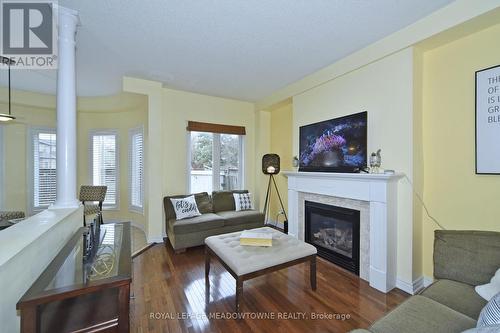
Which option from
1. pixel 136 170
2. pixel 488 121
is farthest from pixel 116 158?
pixel 488 121

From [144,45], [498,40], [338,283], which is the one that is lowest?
[338,283]

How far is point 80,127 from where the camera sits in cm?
484

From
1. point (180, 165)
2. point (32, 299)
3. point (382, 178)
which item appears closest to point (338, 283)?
point (382, 178)

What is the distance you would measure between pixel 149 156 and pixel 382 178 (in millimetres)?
3432

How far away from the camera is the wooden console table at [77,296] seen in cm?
104

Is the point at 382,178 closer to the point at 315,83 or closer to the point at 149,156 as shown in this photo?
the point at 315,83

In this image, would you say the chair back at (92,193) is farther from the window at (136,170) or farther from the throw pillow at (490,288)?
the throw pillow at (490,288)

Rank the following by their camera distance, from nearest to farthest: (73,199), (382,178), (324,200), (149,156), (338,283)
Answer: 1. (73,199)
2. (382,178)
3. (338,283)
4. (324,200)
5. (149,156)

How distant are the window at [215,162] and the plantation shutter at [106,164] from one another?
6.59ft

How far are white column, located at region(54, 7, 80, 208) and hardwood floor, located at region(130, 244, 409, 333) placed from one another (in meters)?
1.22

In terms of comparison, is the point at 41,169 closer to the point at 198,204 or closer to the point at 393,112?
the point at 198,204

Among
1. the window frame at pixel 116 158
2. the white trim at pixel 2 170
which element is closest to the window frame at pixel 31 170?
the white trim at pixel 2 170

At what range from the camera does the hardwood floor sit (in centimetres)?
178

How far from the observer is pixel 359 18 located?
210 cm
